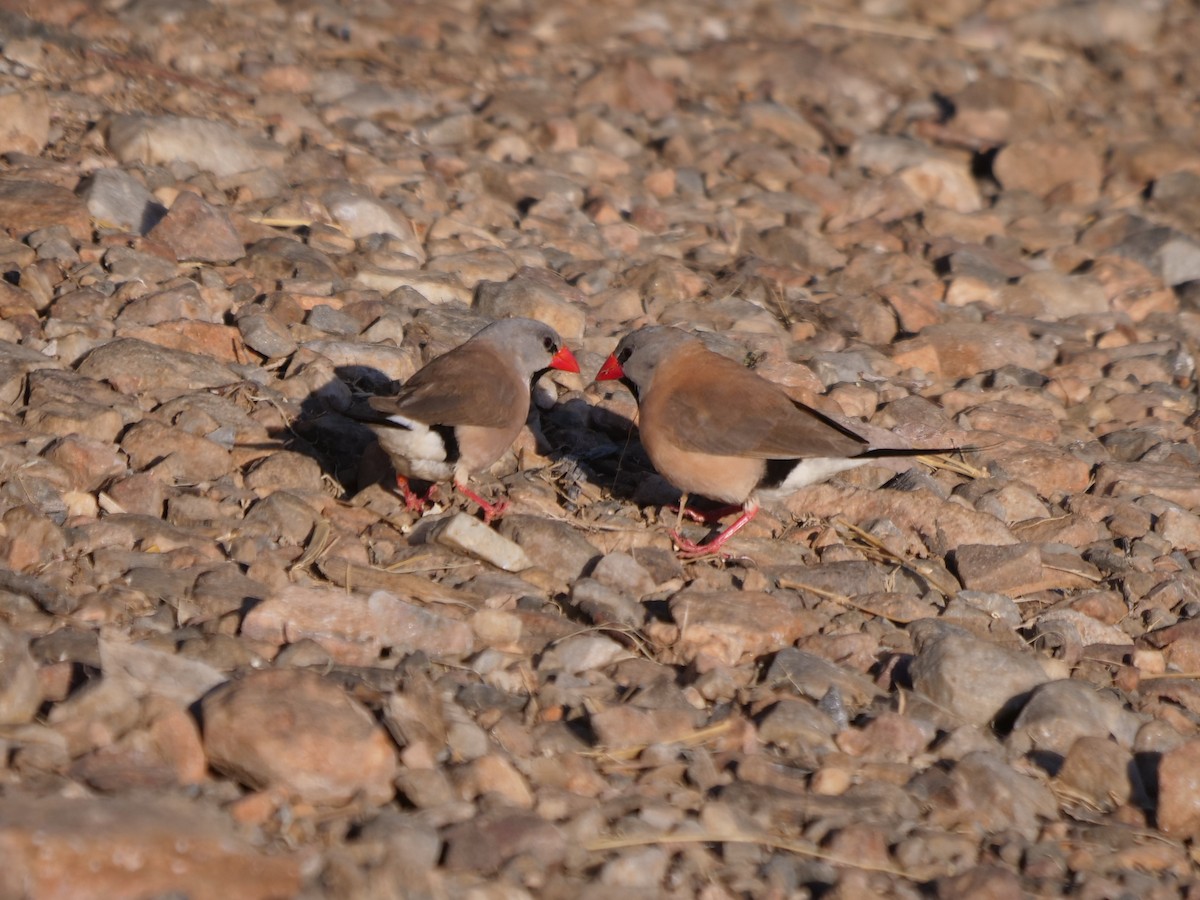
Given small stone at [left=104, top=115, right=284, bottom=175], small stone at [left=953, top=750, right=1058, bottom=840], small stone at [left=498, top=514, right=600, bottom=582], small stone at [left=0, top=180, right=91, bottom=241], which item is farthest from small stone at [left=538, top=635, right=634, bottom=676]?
small stone at [left=104, top=115, right=284, bottom=175]

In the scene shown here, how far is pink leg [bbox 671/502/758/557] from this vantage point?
538 centimetres

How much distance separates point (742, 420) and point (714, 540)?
1.64 ft

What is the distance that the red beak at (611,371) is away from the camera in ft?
20.1

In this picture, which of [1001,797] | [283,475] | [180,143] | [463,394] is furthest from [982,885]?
[180,143]

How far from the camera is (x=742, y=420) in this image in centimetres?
566

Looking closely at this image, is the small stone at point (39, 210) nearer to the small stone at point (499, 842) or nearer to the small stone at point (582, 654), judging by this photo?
the small stone at point (582, 654)

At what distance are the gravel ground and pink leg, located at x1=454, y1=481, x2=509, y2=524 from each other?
Answer: 18cm

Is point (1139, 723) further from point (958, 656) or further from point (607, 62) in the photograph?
point (607, 62)

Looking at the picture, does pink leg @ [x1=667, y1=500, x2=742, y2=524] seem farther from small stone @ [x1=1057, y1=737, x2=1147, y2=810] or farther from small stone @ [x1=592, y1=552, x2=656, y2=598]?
small stone @ [x1=1057, y1=737, x2=1147, y2=810]

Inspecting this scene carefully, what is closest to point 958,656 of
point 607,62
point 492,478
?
point 492,478

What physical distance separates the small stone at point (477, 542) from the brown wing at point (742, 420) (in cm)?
95

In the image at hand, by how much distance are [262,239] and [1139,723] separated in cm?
456

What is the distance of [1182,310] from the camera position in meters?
8.39

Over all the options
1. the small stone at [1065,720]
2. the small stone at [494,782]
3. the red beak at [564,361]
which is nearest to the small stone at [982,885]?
the small stone at [1065,720]
